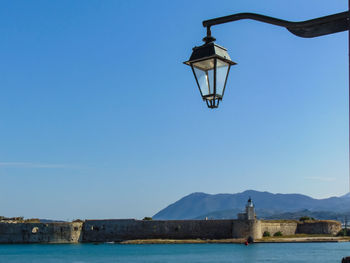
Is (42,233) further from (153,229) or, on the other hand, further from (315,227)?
(315,227)

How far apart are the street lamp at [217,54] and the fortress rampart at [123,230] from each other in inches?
1812

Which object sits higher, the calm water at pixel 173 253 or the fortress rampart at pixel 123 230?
the fortress rampart at pixel 123 230

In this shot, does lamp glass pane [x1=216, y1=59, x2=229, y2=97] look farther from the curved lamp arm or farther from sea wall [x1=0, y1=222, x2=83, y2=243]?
sea wall [x1=0, y1=222, x2=83, y2=243]

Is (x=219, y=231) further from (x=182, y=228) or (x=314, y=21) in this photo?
(x=314, y=21)

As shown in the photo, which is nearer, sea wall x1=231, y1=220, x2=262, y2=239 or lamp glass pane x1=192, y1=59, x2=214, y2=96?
lamp glass pane x1=192, y1=59, x2=214, y2=96

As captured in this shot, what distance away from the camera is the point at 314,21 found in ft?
8.82

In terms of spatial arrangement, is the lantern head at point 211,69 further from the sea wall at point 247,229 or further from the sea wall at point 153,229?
the sea wall at point 153,229

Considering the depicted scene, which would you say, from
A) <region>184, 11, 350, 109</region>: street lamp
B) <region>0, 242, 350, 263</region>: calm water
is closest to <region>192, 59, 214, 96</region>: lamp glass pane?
<region>184, 11, 350, 109</region>: street lamp

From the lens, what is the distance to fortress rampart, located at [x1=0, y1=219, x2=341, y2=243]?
4950cm

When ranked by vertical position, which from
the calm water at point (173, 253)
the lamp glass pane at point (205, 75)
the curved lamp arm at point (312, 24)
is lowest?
the calm water at point (173, 253)

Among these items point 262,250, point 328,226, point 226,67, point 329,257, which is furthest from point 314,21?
point 328,226

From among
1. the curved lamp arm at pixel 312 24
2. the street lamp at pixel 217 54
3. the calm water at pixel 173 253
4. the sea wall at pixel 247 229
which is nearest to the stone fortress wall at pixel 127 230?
the calm water at pixel 173 253

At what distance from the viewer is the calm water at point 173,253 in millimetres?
40094

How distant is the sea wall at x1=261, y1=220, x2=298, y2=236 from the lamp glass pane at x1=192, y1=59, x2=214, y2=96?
157 ft
